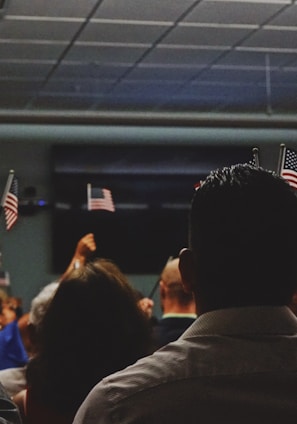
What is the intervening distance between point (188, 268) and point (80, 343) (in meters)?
0.87

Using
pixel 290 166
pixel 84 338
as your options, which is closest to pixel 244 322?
pixel 84 338

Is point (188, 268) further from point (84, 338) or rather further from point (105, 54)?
point (105, 54)

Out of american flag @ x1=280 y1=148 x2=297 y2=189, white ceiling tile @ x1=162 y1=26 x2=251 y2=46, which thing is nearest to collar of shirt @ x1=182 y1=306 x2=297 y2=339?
american flag @ x1=280 y1=148 x2=297 y2=189

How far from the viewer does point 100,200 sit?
15.3ft

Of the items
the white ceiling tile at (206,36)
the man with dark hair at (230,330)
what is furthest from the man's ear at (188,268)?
the white ceiling tile at (206,36)

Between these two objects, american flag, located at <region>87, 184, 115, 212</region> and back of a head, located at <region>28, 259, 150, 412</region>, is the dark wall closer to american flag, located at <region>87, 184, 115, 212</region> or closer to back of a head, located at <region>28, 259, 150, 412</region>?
american flag, located at <region>87, 184, 115, 212</region>

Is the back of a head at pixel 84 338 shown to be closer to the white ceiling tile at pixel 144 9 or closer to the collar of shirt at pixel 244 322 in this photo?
the collar of shirt at pixel 244 322

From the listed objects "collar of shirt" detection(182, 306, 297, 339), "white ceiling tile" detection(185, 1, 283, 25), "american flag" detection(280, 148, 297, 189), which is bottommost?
"collar of shirt" detection(182, 306, 297, 339)

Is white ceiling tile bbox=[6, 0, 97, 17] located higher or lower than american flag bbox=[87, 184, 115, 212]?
higher

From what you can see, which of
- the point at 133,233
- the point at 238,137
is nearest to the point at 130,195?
the point at 133,233

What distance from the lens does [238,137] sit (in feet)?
33.9

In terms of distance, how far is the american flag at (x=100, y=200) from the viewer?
4.33 metres

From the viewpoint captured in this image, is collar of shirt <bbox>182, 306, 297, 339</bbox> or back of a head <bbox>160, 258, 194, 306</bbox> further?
back of a head <bbox>160, 258, 194, 306</bbox>

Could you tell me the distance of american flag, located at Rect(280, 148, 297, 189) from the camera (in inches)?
125
